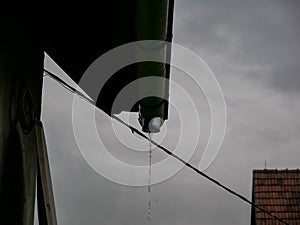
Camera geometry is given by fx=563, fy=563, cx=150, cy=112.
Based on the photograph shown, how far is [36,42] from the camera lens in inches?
117

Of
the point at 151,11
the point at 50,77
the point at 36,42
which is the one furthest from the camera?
the point at 50,77

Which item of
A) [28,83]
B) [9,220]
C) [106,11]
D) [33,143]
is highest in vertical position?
[106,11]

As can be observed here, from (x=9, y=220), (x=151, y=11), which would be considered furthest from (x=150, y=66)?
(x=9, y=220)

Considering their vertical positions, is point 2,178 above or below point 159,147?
below

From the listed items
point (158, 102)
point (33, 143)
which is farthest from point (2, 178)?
Result: point (158, 102)

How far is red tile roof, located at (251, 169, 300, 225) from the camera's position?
36.5ft

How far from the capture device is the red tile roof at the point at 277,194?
1112 cm

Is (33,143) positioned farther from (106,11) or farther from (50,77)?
(106,11)

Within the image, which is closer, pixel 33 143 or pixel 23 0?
pixel 23 0

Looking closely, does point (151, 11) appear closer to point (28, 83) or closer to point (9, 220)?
point (28, 83)

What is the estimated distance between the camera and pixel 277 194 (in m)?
11.7

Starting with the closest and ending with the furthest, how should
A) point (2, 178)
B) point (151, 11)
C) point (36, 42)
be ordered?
point (151, 11)
point (2, 178)
point (36, 42)

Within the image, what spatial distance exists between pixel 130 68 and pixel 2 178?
3.22ft

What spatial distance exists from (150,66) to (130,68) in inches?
11.9
